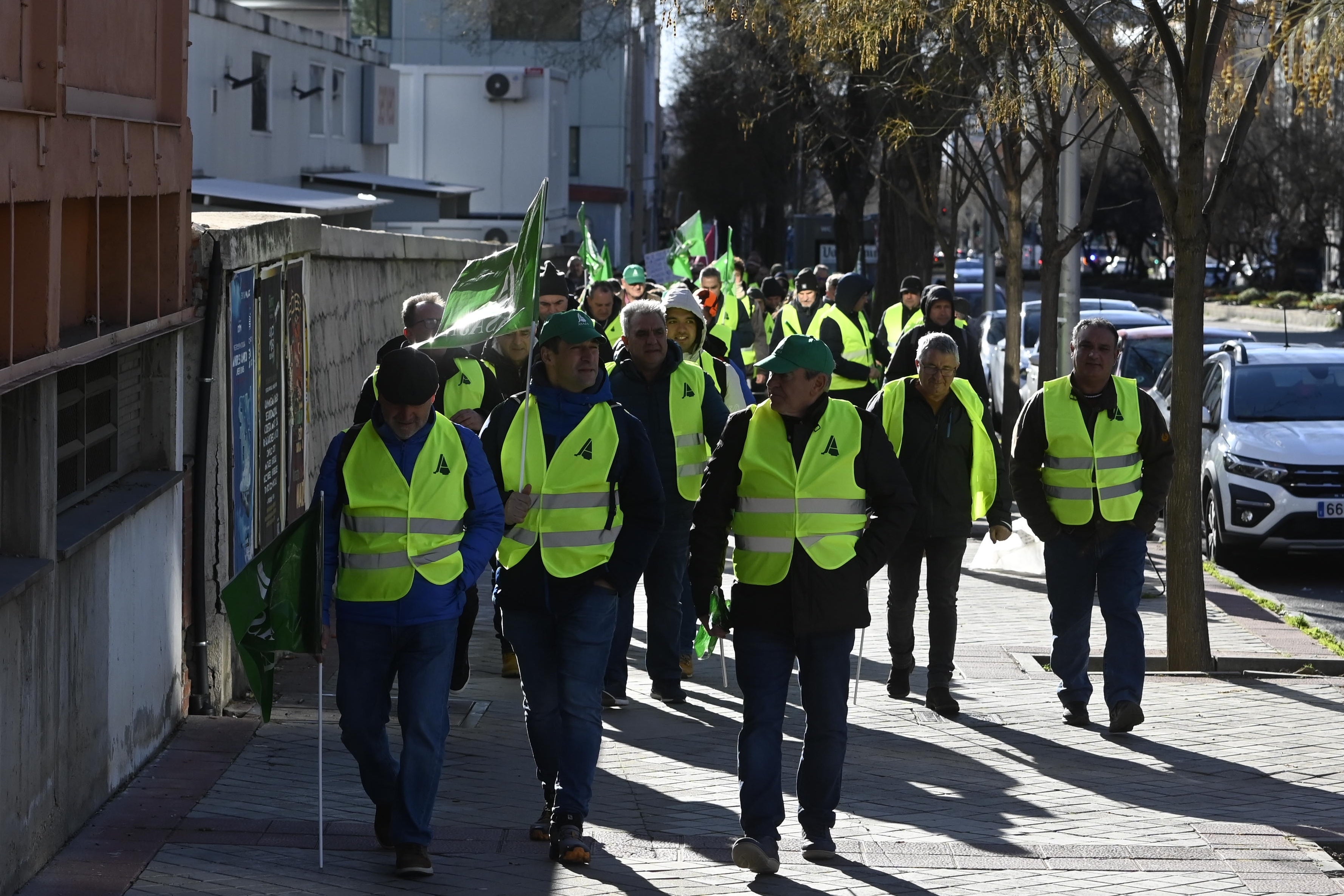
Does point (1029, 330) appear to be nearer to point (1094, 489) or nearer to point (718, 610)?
point (1094, 489)

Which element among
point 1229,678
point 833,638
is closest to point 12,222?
point 833,638

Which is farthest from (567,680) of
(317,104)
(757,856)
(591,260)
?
(317,104)

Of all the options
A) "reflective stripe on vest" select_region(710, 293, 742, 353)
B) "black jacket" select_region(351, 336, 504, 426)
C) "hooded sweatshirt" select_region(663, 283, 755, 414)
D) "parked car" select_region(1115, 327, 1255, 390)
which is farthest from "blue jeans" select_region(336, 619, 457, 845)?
"parked car" select_region(1115, 327, 1255, 390)

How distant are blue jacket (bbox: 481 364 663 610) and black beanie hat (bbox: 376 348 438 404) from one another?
59cm

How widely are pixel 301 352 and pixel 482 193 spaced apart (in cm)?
3581

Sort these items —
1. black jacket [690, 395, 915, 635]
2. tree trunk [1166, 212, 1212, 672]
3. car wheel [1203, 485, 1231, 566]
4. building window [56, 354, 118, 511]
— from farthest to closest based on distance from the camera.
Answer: car wheel [1203, 485, 1231, 566] < tree trunk [1166, 212, 1212, 672] < building window [56, 354, 118, 511] < black jacket [690, 395, 915, 635]

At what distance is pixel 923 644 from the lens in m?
10.9

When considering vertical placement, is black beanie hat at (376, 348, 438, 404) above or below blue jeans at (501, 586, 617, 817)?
above

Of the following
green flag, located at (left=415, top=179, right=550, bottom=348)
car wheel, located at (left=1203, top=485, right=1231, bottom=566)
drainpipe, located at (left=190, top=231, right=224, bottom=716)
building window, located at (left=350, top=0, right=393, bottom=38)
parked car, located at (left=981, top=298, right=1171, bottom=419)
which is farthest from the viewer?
building window, located at (left=350, top=0, right=393, bottom=38)

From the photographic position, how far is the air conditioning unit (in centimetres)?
4338

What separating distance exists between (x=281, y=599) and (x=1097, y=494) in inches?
160

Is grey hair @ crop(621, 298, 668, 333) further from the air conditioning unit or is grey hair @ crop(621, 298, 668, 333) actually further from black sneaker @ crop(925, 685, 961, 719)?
the air conditioning unit

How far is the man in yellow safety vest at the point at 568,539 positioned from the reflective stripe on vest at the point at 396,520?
0.40 metres

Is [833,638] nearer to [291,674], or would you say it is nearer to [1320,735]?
[1320,735]
